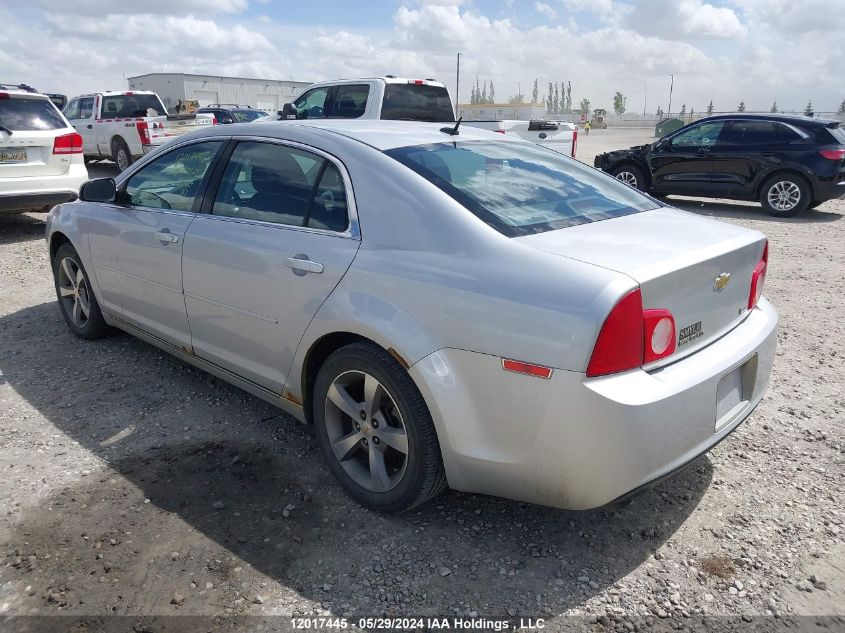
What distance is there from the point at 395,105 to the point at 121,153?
26.8ft

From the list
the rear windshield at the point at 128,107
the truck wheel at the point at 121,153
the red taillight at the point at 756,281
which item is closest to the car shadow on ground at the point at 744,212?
the red taillight at the point at 756,281

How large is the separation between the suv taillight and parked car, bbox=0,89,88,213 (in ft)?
26.9

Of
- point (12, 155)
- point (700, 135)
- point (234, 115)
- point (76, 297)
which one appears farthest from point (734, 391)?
point (234, 115)

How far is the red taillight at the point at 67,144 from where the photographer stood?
28.0ft

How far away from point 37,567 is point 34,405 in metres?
1.67

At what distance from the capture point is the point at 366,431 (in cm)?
292

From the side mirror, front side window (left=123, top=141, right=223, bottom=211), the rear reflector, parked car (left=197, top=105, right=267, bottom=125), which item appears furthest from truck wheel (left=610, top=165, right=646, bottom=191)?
the rear reflector

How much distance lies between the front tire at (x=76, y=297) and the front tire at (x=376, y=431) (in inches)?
99.3

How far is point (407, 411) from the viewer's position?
2.65m

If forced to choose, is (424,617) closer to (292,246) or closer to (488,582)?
(488,582)

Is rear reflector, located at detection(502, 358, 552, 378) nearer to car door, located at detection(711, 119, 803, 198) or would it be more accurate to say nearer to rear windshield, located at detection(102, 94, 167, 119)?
car door, located at detection(711, 119, 803, 198)

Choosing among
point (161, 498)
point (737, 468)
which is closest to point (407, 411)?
point (161, 498)

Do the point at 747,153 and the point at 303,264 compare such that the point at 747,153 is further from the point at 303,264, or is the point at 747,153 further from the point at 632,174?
the point at 303,264

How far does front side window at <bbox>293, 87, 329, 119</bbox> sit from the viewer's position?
11.2 meters
